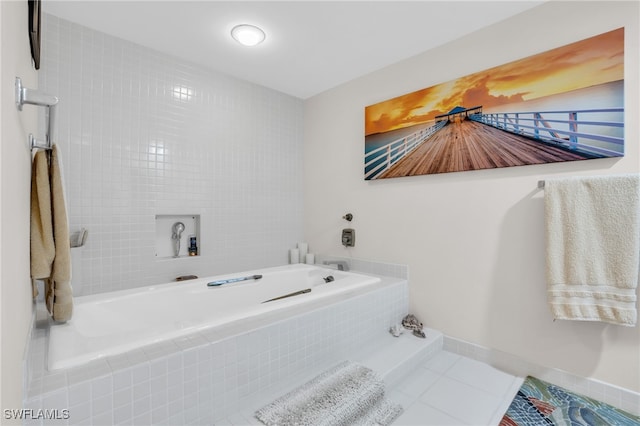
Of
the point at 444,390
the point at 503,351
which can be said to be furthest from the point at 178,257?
the point at 503,351

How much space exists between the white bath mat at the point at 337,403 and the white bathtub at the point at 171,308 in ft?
1.29

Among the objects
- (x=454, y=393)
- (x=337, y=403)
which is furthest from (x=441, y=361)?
(x=337, y=403)

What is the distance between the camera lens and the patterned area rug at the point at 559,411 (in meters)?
1.46

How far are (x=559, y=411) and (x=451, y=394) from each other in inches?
19.6

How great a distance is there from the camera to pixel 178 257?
245cm

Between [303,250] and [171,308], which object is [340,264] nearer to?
[303,250]

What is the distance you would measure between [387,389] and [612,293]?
4.03 feet

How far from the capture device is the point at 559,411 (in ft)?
5.02

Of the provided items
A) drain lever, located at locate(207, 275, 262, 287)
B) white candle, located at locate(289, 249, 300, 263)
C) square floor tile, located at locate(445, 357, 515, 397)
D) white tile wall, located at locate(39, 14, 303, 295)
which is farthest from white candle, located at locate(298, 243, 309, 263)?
square floor tile, located at locate(445, 357, 515, 397)

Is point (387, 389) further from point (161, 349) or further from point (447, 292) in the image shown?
point (161, 349)

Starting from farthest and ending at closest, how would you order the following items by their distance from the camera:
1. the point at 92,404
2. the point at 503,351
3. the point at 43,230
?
the point at 503,351, the point at 43,230, the point at 92,404

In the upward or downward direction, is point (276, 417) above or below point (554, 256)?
below

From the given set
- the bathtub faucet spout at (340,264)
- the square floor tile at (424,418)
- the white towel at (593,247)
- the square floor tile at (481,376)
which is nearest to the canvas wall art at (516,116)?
the white towel at (593,247)

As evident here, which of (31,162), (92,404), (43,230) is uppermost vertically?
(31,162)
